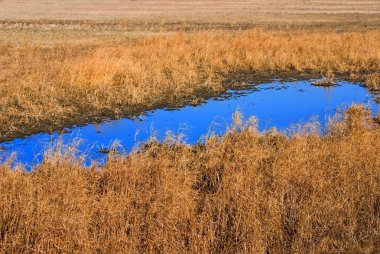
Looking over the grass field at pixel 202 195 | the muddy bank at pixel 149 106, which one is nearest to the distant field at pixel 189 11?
the muddy bank at pixel 149 106

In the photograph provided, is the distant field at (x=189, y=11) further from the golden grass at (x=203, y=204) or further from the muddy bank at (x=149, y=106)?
the golden grass at (x=203, y=204)

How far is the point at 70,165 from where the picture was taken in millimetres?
7281

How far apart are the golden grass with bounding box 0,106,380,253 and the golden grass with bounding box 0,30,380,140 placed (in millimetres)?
5136

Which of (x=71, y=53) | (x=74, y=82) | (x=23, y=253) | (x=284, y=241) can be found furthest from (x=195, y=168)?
(x=71, y=53)

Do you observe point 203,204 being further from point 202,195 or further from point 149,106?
point 149,106

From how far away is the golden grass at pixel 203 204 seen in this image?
5.31 meters

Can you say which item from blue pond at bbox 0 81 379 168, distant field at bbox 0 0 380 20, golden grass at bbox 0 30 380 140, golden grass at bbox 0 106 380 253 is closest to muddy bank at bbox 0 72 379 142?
golden grass at bbox 0 30 380 140

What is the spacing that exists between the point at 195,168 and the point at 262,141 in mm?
2236

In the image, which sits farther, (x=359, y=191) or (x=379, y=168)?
(x=379, y=168)

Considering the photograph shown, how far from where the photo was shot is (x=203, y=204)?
6.41 metres

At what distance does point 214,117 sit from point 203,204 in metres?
6.76

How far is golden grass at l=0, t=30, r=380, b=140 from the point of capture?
1273 cm

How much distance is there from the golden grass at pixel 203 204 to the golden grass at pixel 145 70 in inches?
202

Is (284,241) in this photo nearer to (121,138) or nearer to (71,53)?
(121,138)
